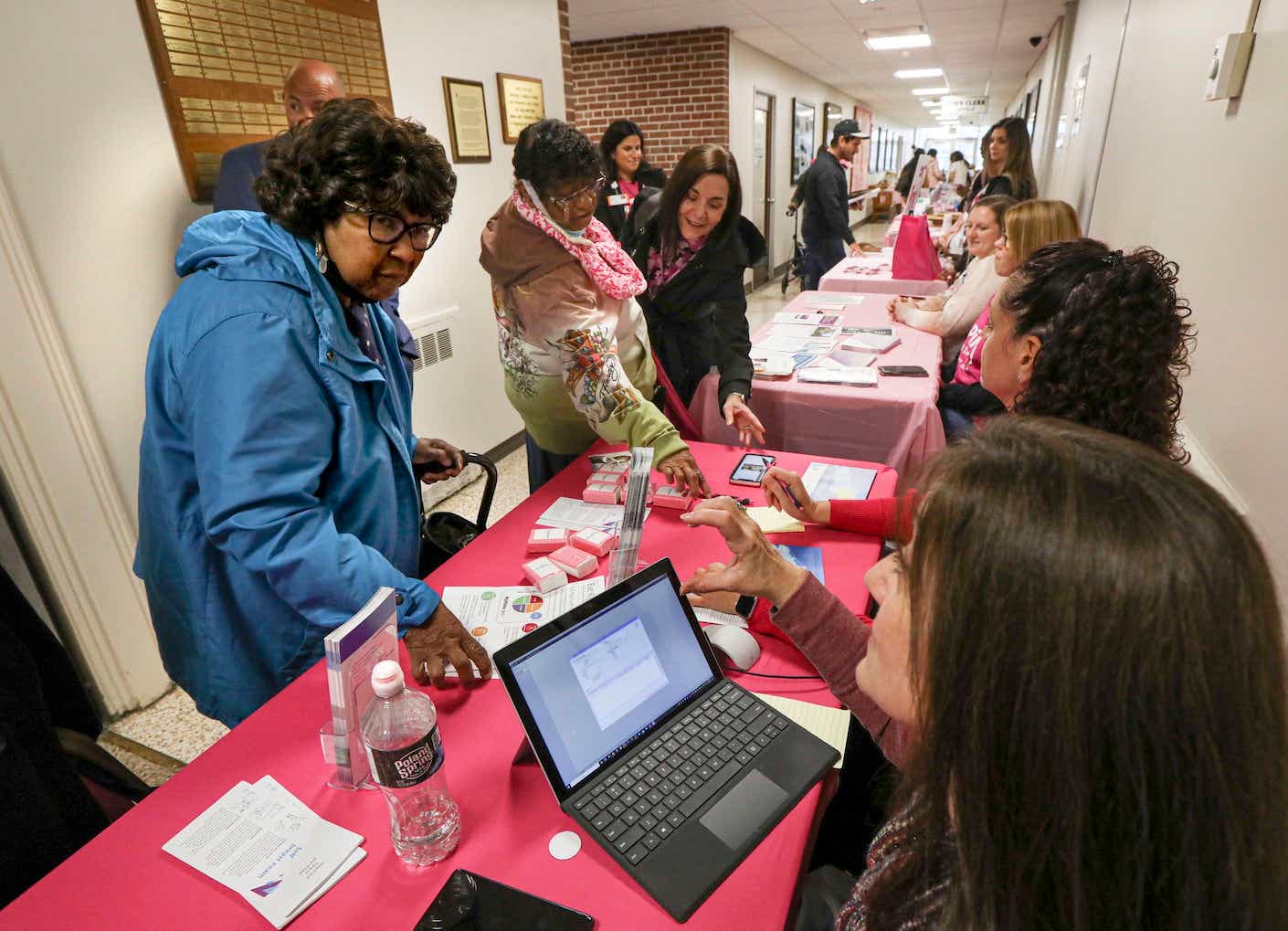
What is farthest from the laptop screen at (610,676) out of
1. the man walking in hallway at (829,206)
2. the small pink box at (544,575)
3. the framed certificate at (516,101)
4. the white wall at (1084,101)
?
the man walking in hallway at (829,206)

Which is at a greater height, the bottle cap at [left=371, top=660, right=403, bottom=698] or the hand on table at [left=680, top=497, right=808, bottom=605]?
the bottle cap at [left=371, top=660, right=403, bottom=698]

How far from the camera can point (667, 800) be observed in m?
0.89

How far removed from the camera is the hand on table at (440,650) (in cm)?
107

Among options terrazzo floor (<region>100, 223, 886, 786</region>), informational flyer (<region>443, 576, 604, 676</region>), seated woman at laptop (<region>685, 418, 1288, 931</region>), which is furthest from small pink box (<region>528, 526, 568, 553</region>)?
terrazzo floor (<region>100, 223, 886, 786</region>)

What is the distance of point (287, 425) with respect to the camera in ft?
3.35

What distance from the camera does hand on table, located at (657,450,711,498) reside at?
5.52 ft

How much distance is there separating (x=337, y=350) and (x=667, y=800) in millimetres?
835

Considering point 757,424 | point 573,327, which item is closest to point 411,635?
point 573,327

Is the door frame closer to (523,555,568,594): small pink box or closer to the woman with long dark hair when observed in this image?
the woman with long dark hair

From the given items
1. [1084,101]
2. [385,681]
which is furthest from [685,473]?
[1084,101]

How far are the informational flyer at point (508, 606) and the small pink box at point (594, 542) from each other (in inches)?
3.4

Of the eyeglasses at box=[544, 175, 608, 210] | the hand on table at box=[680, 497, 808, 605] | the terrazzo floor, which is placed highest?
the eyeglasses at box=[544, 175, 608, 210]

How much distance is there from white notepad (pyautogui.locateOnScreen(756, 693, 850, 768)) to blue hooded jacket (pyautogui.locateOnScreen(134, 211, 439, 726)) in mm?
568

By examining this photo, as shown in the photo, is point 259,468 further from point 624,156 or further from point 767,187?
point 767,187
